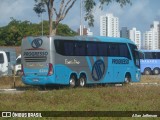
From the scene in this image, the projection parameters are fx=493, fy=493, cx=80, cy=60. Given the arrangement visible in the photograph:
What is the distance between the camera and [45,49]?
26.1m

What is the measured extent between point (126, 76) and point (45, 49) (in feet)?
25.7

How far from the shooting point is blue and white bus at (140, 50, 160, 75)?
56.2 m

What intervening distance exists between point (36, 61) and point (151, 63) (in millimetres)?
32044

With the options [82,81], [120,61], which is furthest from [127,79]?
[82,81]

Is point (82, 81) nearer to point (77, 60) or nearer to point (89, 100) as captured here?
point (77, 60)

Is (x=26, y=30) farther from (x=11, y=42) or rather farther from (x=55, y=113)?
(x=55, y=113)

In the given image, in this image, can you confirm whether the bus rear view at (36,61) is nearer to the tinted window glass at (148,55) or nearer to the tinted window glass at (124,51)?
the tinted window glass at (124,51)

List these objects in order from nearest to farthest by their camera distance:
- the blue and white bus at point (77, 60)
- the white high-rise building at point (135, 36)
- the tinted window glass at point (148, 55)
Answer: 1. the blue and white bus at point (77, 60)
2. the tinted window glass at point (148, 55)
3. the white high-rise building at point (135, 36)

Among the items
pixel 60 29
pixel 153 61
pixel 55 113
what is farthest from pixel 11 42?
pixel 55 113

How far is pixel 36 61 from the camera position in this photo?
2630 cm

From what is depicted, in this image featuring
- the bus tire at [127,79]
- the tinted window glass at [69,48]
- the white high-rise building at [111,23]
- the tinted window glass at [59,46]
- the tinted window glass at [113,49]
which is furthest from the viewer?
the white high-rise building at [111,23]

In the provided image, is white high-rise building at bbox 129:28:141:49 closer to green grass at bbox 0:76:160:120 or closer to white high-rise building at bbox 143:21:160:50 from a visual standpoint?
white high-rise building at bbox 143:21:160:50

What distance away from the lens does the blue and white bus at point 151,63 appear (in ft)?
184

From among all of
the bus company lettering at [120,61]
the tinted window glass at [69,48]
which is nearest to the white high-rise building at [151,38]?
the bus company lettering at [120,61]
